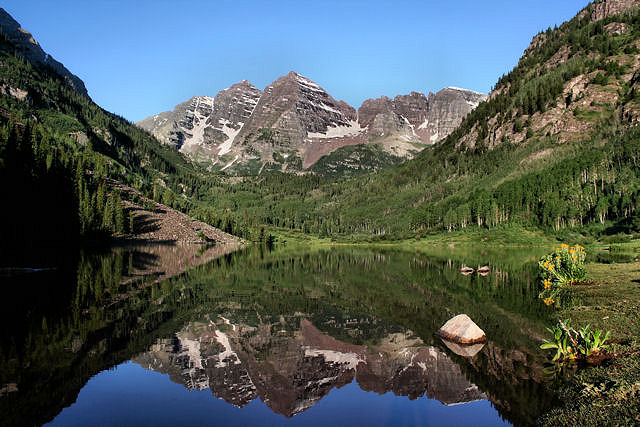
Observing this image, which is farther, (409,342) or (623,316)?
(409,342)

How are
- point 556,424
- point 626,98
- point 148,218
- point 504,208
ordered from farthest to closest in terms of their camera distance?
1. point 626,98
2. point 148,218
3. point 504,208
4. point 556,424

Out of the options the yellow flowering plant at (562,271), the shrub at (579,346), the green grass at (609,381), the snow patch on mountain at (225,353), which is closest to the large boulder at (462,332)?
the shrub at (579,346)

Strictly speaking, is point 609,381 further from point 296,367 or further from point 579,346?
point 296,367

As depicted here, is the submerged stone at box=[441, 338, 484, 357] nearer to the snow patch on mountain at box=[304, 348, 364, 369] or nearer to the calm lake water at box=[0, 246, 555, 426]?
the calm lake water at box=[0, 246, 555, 426]

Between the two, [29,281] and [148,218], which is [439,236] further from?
[29,281]

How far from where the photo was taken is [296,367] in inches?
872

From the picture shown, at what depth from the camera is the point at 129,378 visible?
19.3 m

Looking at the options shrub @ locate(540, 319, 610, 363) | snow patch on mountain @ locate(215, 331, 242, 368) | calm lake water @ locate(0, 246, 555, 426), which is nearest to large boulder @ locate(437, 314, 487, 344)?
calm lake water @ locate(0, 246, 555, 426)

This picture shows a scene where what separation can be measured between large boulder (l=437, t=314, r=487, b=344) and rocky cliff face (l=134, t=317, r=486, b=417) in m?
2.03

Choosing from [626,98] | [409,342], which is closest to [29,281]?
[409,342]

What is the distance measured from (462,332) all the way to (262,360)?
12.7m

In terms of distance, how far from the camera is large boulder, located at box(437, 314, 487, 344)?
2400 centimetres

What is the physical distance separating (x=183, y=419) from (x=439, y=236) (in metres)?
172

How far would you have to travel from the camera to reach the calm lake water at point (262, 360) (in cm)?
1580
